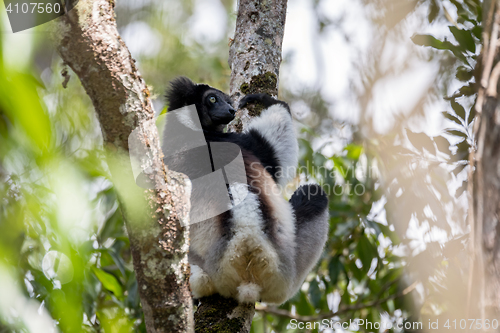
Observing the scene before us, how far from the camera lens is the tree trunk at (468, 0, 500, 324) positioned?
137cm

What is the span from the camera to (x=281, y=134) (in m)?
3.56

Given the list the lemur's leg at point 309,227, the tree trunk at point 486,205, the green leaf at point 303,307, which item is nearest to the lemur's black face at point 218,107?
the lemur's leg at point 309,227

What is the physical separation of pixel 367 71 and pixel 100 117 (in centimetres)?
135

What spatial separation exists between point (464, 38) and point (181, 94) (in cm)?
235

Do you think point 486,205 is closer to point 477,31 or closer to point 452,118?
point 452,118

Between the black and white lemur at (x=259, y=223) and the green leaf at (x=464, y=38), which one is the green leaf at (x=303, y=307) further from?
the green leaf at (x=464, y=38)

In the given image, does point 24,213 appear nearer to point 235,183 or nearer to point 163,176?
point 163,176

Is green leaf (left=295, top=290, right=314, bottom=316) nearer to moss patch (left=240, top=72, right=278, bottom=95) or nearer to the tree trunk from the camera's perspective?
moss patch (left=240, top=72, right=278, bottom=95)

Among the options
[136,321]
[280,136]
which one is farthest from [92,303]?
[280,136]

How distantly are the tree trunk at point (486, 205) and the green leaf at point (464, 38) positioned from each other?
1.42 meters

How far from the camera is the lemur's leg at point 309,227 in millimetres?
3291

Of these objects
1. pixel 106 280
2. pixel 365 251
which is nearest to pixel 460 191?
pixel 365 251

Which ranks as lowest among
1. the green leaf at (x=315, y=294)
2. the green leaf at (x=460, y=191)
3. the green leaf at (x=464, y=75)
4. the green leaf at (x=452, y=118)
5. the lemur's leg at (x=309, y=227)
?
the green leaf at (x=315, y=294)

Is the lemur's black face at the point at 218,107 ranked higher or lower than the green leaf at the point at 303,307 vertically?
higher
